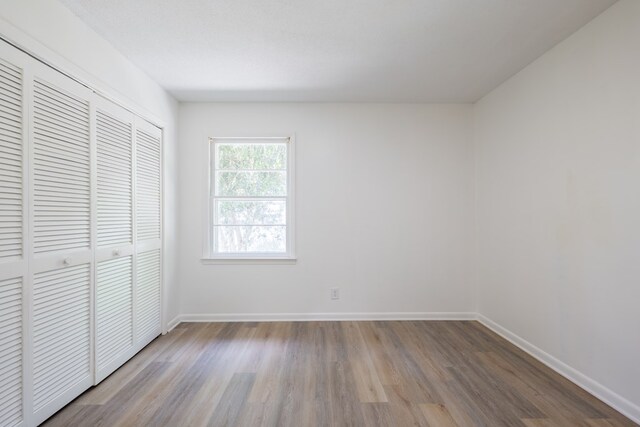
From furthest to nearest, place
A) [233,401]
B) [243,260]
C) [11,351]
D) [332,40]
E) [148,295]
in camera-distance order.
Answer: [243,260] → [148,295] → [332,40] → [233,401] → [11,351]

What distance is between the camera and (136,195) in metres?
2.76

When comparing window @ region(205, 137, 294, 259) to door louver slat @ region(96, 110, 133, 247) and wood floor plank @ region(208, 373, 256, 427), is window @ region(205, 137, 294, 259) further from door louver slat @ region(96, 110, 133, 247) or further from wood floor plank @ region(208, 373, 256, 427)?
wood floor plank @ region(208, 373, 256, 427)

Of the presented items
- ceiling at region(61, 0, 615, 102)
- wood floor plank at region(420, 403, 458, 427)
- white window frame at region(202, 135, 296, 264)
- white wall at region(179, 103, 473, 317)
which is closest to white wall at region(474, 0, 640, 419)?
ceiling at region(61, 0, 615, 102)

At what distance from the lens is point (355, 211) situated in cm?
365

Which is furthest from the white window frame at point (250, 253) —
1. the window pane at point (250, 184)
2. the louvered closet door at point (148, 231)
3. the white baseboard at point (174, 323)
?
Result: the white baseboard at point (174, 323)

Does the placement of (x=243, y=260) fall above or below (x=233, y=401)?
above

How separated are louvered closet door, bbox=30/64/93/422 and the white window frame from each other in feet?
4.78

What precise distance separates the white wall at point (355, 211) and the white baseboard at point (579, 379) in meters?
0.78

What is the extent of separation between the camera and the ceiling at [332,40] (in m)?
1.98

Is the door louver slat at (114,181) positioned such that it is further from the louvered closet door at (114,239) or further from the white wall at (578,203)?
the white wall at (578,203)

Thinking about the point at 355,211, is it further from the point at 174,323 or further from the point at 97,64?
the point at 97,64

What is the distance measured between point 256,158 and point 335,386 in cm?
253

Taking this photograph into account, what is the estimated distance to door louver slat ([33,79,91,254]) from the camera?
5.87 ft

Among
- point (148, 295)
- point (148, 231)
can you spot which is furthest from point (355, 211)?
point (148, 295)
